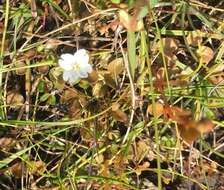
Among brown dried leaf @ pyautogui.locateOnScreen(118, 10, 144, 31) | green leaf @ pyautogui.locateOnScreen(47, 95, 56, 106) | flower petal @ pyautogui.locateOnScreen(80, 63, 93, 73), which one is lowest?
green leaf @ pyautogui.locateOnScreen(47, 95, 56, 106)

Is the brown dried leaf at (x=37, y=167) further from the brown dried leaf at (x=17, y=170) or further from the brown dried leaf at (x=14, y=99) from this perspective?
the brown dried leaf at (x=14, y=99)

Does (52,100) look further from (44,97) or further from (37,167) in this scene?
(37,167)

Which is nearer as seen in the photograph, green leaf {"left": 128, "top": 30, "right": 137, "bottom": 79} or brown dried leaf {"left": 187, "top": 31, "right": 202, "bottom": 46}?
A: green leaf {"left": 128, "top": 30, "right": 137, "bottom": 79}

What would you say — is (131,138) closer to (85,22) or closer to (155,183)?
(155,183)

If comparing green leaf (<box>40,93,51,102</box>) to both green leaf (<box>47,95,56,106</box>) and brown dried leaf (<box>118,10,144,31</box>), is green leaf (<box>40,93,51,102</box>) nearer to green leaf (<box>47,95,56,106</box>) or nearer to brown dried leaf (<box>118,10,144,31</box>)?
green leaf (<box>47,95,56,106</box>)

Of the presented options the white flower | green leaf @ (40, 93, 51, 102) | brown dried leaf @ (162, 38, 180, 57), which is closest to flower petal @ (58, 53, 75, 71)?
the white flower

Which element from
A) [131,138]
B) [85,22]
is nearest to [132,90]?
[131,138]

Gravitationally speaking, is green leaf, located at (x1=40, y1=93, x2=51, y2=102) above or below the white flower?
below
